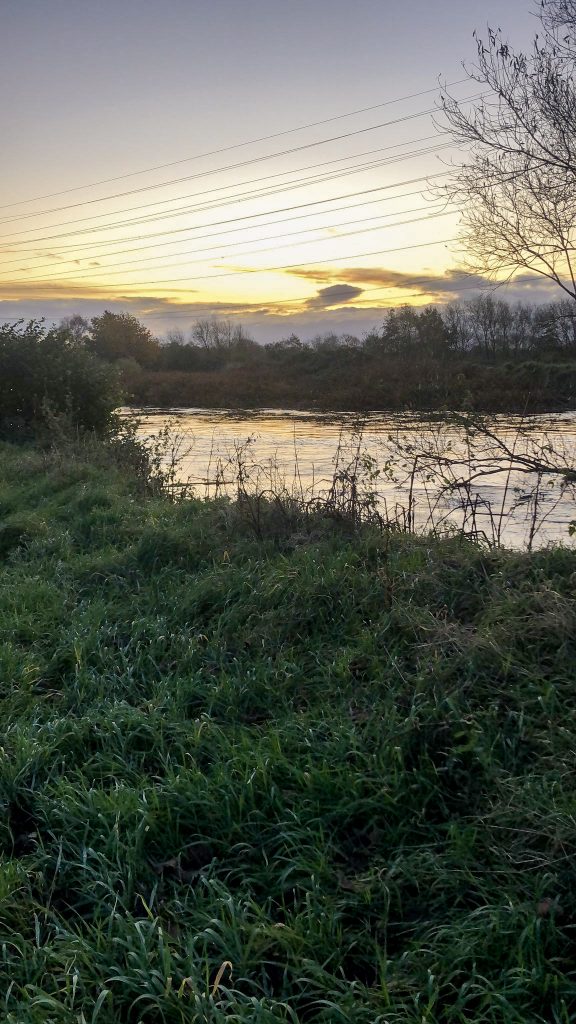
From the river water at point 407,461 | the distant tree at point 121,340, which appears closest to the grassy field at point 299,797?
the river water at point 407,461

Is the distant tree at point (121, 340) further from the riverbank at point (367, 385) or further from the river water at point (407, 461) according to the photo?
the river water at point (407, 461)

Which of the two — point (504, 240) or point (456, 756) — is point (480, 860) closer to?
point (456, 756)

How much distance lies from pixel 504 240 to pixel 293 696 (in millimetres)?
5334

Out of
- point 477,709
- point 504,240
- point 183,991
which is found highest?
point 504,240

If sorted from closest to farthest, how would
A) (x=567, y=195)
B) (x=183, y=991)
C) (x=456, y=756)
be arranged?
(x=183, y=991) → (x=456, y=756) → (x=567, y=195)

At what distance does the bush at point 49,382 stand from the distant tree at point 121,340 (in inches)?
1127

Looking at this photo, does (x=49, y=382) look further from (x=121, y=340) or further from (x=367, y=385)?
(x=121, y=340)

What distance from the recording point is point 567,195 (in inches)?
300

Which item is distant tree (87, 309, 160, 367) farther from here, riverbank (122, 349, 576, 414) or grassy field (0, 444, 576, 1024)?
grassy field (0, 444, 576, 1024)

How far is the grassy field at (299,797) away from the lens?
273 cm

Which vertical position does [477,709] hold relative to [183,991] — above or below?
above

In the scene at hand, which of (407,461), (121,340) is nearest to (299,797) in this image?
(407,461)

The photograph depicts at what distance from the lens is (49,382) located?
20.5 m

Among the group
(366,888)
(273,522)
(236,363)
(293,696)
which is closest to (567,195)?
(273,522)
